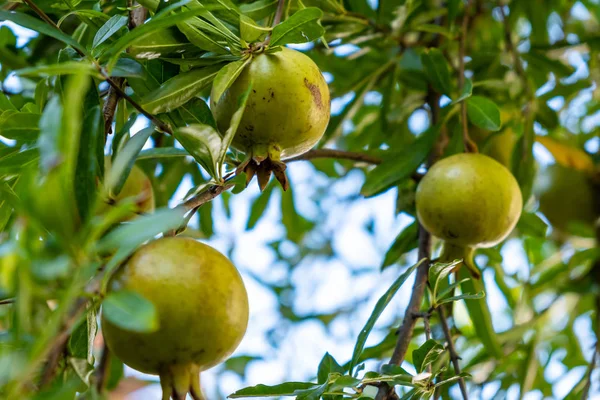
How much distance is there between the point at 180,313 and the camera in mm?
760

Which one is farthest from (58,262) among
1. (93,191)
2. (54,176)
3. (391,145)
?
(391,145)

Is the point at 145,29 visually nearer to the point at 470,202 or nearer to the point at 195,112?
the point at 195,112

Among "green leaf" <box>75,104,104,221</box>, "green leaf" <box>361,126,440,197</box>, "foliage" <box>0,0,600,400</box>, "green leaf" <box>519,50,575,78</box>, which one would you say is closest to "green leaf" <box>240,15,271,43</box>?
"foliage" <box>0,0,600,400</box>

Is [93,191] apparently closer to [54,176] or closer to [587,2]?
[54,176]

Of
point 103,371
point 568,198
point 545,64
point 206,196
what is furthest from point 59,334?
point 568,198

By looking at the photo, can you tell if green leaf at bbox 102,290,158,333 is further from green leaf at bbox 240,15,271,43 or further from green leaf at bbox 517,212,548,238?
green leaf at bbox 517,212,548,238

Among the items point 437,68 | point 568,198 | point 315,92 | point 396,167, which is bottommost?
point 568,198

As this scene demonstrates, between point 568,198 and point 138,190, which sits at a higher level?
point 138,190

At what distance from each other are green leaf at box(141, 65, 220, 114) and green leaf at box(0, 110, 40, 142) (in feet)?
0.66

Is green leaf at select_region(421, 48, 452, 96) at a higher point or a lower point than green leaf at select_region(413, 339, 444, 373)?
higher

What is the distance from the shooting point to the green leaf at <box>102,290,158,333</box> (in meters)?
0.56

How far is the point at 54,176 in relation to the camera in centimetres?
54

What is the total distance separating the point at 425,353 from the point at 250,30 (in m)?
0.52

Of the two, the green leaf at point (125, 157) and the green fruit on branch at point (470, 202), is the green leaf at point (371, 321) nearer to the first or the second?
the green fruit on branch at point (470, 202)
